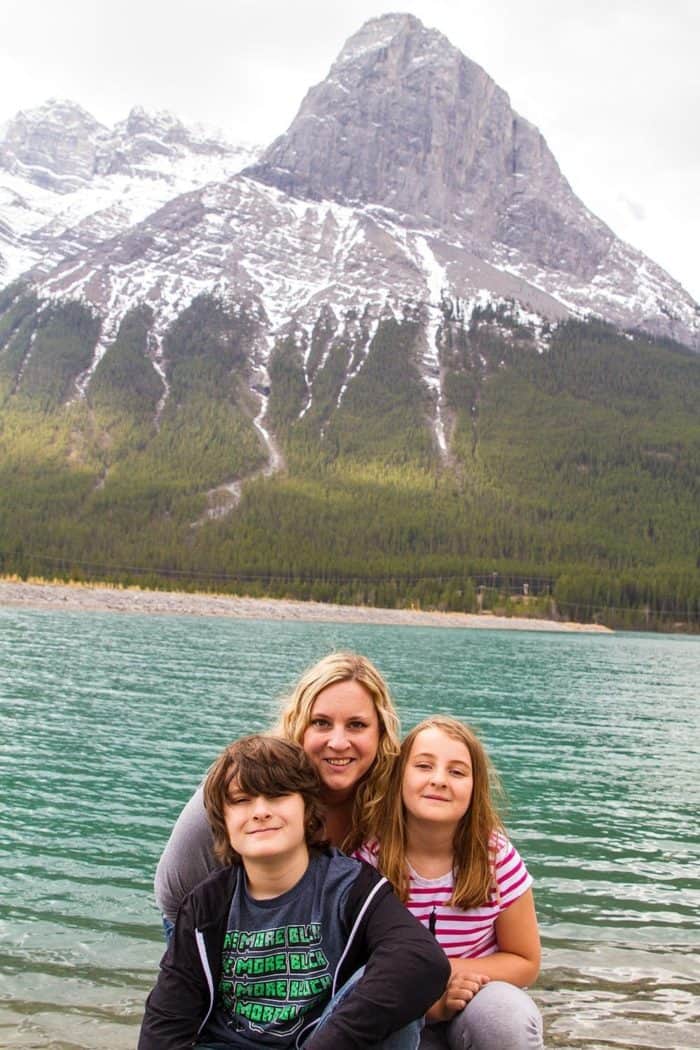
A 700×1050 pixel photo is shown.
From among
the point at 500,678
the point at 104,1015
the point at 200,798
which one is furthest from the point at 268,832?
the point at 500,678

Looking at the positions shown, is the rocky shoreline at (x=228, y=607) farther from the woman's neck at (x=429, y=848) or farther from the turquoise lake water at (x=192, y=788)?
the woman's neck at (x=429, y=848)

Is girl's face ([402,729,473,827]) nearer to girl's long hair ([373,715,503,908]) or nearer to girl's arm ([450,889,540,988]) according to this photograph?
girl's long hair ([373,715,503,908])

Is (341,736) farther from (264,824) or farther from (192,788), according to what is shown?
(192,788)

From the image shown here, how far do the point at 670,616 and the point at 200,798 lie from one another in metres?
134

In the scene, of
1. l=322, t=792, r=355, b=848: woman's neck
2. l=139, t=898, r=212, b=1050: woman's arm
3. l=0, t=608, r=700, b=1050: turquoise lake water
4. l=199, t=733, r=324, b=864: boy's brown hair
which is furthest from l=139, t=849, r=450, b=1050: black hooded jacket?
l=0, t=608, r=700, b=1050: turquoise lake water

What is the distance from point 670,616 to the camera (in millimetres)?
131750

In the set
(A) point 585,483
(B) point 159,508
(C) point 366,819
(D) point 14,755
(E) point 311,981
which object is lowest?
(D) point 14,755

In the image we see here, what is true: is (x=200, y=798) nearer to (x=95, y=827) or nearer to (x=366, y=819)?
(x=366, y=819)

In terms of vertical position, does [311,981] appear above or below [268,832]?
below

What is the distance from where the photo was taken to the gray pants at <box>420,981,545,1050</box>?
16.4 feet

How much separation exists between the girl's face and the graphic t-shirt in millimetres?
682

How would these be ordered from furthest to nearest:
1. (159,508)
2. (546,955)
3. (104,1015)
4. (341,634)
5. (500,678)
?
(159,508), (341,634), (500,678), (546,955), (104,1015)

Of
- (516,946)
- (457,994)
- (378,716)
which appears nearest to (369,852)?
(378,716)

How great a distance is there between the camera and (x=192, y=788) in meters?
16.4
